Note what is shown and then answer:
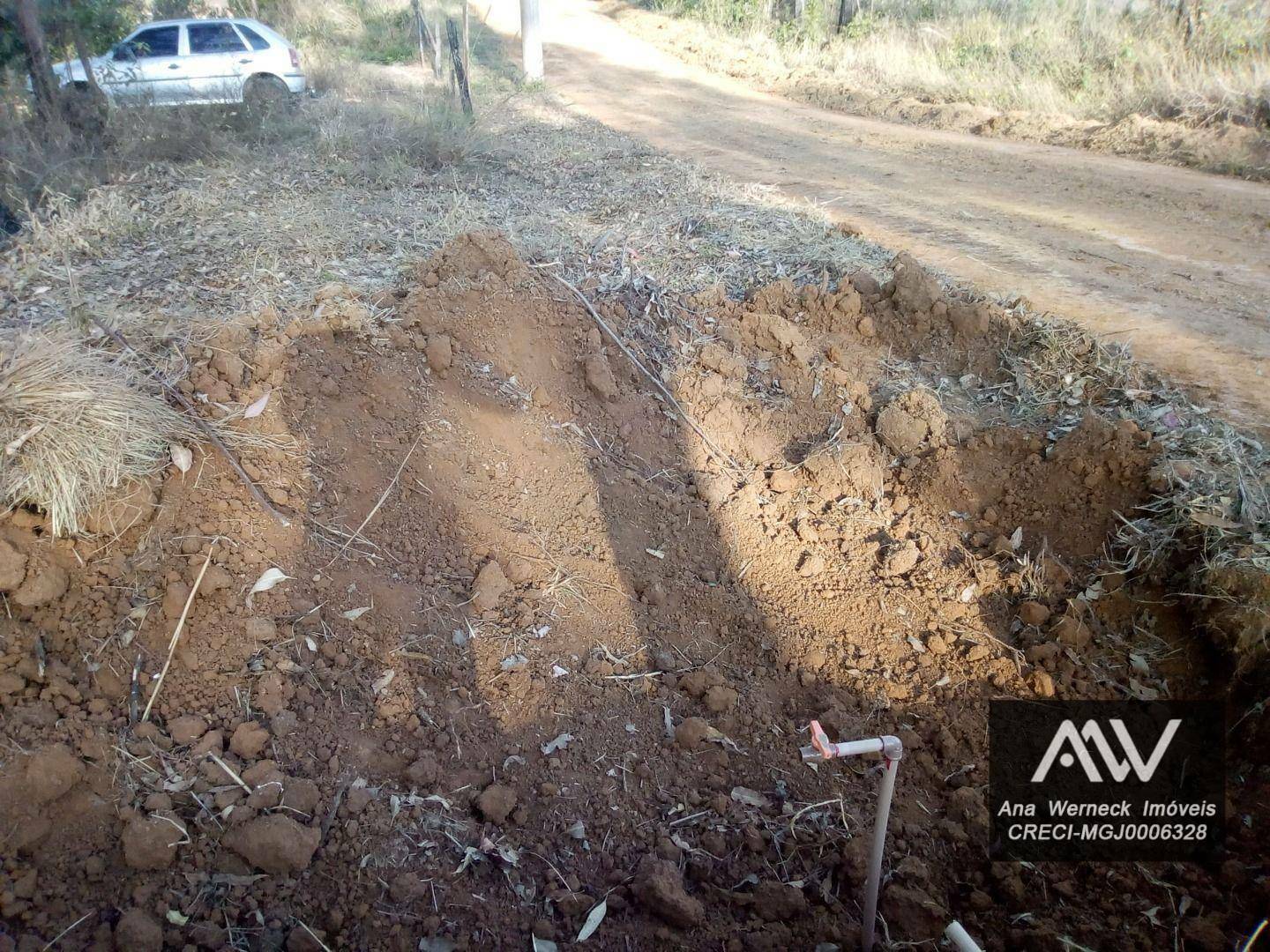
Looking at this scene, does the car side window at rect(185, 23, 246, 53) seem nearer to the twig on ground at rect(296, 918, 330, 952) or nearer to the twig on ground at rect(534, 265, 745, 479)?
the twig on ground at rect(534, 265, 745, 479)

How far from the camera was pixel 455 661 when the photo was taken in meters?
2.83

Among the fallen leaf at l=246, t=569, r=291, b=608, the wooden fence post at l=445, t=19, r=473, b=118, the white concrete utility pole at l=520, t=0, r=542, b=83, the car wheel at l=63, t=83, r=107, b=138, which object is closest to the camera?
the fallen leaf at l=246, t=569, r=291, b=608

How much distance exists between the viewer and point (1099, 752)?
9.36 feet

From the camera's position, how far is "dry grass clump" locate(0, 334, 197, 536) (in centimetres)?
259

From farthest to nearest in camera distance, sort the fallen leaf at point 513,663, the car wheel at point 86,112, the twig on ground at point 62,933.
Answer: the car wheel at point 86,112, the fallen leaf at point 513,663, the twig on ground at point 62,933

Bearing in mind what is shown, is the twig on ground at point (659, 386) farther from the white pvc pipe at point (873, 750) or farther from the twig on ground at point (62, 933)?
the twig on ground at point (62, 933)

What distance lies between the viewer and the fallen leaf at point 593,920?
220cm

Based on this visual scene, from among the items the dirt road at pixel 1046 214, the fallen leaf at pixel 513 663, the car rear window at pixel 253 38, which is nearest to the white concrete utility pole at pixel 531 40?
the dirt road at pixel 1046 214

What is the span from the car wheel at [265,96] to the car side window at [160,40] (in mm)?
1050

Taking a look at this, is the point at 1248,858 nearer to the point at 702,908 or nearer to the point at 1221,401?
the point at 702,908

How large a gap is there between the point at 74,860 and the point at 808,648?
8.11ft

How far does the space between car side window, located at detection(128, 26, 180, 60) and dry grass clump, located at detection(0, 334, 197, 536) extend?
922 centimetres

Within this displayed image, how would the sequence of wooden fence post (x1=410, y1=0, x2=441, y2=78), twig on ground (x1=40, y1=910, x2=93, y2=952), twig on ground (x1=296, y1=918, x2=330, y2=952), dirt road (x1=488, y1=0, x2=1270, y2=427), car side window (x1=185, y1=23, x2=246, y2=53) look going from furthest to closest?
wooden fence post (x1=410, y1=0, x2=441, y2=78) → car side window (x1=185, y1=23, x2=246, y2=53) → dirt road (x1=488, y1=0, x2=1270, y2=427) → twig on ground (x1=296, y1=918, x2=330, y2=952) → twig on ground (x1=40, y1=910, x2=93, y2=952)

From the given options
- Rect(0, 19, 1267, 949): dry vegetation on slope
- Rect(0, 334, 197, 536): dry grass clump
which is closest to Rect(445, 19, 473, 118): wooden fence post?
Rect(0, 19, 1267, 949): dry vegetation on slope
